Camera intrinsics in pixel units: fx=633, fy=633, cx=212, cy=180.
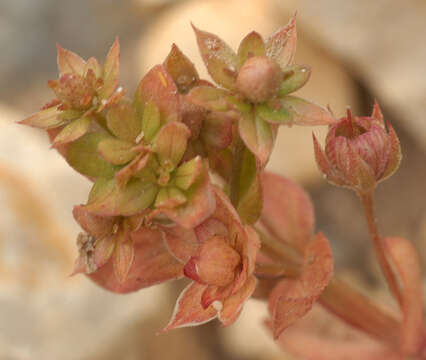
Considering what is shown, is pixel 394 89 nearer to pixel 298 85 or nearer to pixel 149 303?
pixel 149 303

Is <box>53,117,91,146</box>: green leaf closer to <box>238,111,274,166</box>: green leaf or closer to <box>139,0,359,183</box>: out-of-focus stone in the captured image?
<box>238,111,274,166</box>: green leaf

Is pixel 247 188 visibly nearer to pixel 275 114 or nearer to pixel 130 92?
pixel 275 114

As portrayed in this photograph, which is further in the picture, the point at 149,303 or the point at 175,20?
the point at 175,20

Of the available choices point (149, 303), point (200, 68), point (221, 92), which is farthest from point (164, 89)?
point (200, 68)

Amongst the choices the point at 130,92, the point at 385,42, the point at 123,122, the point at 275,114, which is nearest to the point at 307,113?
the point at 275,114

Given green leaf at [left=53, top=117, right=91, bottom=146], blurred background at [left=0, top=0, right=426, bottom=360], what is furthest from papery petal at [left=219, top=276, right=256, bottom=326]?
blurred background at [left=0, top=0, right=426, bottom=360]

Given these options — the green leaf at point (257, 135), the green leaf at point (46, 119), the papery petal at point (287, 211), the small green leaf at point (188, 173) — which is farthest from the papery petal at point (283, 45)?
the papery petal at point (287, 211)

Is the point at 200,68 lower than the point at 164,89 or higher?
lower
